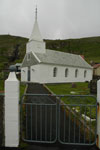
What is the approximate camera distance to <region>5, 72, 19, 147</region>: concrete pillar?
126 inches

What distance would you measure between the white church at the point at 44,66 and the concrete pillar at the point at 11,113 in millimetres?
17746

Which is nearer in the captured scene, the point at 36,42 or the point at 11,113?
the point at 11,113

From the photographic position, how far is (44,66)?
21.7 metres

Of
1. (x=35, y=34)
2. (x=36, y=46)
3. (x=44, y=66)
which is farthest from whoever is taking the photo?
(x=35, y=34)

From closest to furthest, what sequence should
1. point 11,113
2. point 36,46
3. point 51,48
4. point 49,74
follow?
1. point 11,113
2. point 49,74
3. point 36,46
4. point 51,48

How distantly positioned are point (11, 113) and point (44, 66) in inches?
736

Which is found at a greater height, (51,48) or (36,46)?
(51,48)

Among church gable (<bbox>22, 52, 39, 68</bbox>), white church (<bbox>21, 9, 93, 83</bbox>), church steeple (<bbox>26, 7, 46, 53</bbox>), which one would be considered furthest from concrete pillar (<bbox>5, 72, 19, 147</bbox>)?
church steeple (<bbox>26, 7, 46, 53</bbox>)

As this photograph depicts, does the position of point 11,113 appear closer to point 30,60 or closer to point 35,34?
point 30,60

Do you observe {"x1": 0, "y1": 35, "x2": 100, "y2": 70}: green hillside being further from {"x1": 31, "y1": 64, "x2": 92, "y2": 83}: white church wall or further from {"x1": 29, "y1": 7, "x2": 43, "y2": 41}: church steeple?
{"x1": 31, "y1": 64, "x2": 92, "y2": 83}: white church wall

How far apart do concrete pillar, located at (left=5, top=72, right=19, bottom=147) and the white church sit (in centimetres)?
1775

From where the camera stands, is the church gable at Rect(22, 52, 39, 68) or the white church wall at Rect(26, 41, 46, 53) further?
the white church wall at Rect(26, 41, 46, 53)

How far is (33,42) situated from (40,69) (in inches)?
289

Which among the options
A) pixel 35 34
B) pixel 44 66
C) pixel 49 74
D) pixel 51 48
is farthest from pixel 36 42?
pixel 51 48
